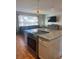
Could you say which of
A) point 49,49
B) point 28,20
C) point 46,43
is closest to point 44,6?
point 28,20

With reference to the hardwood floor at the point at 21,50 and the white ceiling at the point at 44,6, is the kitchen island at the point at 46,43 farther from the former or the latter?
the white ceiling at the point at 44,6

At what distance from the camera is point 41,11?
144 cm

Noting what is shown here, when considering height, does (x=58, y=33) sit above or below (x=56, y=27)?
below

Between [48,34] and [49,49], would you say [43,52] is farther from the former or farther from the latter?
[48,34]

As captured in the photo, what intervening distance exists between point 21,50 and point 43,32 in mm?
480

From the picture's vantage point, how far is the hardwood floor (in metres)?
1.24

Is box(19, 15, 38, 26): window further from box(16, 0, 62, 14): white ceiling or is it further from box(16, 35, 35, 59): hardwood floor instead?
box(16, 35, 35, 59): hardwood floor

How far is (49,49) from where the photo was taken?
1507mm

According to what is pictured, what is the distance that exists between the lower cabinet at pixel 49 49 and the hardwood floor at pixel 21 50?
0.79 ft
